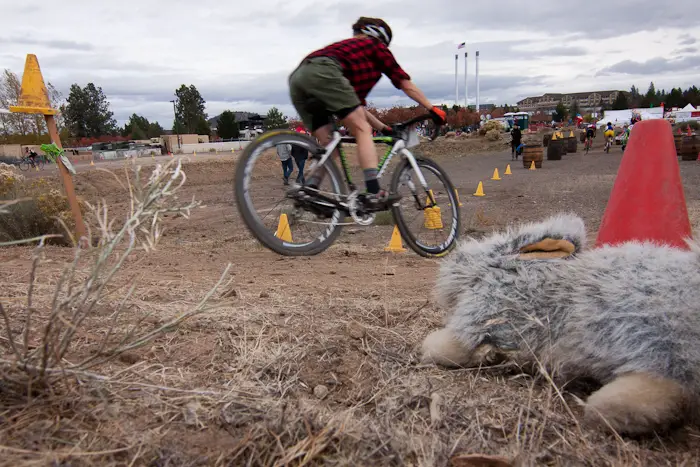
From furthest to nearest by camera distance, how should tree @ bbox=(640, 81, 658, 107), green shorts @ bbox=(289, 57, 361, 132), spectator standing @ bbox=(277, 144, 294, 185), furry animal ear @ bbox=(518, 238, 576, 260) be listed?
tree @ bbox=(640, 81, 658, 107) < spectator standing @ bbox=(277, 144, 294, 185) < green shorts @ bbox=(289, 57, 361, 132) < furry animal ear @ bbox=(518, 238, 576, 260)

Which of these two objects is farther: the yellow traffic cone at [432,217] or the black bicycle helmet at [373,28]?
the yellow traffic cone at [432,217]

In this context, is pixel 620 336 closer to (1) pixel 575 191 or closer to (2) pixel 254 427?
(2) pixel 254 427

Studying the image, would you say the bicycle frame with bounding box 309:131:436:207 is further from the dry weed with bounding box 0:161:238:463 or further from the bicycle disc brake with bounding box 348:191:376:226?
the dry weed with bounding box 0:161:238:463

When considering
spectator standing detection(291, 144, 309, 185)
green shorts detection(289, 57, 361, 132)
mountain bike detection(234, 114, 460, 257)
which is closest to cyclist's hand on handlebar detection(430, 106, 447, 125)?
mountain bike detection(234, 114, 460, 257)

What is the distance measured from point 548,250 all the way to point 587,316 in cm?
45

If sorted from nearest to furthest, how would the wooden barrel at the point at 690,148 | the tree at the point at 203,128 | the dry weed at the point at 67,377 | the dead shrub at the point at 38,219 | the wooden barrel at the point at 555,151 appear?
the dry weed at the point at 67,377
the dead shrub at the point at 38,219
the wooden barrel at the point at 690,148
the wooden barrel at the point at 555,151
the tree at the point at 203,128

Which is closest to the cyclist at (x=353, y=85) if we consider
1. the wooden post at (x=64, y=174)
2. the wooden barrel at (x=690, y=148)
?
the wooden post at (x=64, y=174)

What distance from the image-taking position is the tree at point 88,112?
79750 millimetres

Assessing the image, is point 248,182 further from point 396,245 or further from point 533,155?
point 533,155

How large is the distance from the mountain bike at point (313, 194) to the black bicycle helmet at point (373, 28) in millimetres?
711

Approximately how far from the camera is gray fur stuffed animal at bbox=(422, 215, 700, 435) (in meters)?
1.74

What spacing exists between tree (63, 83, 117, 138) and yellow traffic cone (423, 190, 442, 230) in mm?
85916

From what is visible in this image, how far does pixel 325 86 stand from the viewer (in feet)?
10.7

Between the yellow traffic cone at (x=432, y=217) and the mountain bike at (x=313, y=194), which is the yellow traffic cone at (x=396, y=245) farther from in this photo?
the mountain bike at (x=313, y=194)
